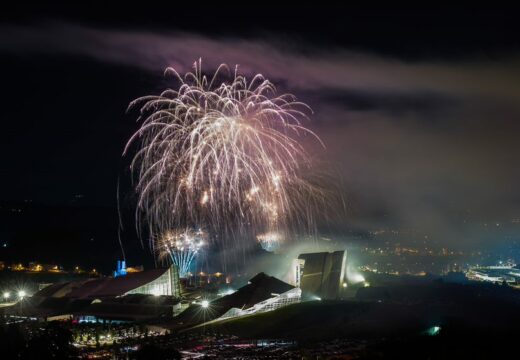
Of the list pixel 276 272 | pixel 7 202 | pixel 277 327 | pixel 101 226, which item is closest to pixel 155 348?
pixel 277 327

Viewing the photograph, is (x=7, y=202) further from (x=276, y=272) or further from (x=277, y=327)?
(x=277, y=327)

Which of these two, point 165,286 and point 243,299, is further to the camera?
point 165,286

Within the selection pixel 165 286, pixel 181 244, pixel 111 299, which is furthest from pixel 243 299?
pixel 181 244

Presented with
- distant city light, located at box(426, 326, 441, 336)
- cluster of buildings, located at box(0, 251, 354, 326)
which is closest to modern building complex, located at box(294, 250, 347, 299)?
cluster of buildings, located at box(0, 251, 354, 326)

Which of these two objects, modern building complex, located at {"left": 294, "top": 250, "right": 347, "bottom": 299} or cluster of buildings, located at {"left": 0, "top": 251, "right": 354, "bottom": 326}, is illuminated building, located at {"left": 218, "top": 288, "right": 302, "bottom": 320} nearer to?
cluster of buildings, located at {"left": 0, "top": 251, "right": 354, "bottom": 326}

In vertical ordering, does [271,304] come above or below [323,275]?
below

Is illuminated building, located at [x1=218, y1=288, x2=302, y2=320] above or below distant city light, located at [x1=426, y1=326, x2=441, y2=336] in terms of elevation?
above

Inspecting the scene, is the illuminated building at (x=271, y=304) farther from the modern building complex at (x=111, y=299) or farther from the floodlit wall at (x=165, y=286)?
the floodlit wall at (x=165, y=286)

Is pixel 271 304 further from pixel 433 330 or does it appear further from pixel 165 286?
pixel 433 330
